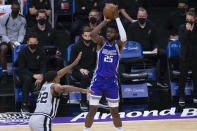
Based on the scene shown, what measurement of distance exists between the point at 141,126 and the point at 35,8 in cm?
434

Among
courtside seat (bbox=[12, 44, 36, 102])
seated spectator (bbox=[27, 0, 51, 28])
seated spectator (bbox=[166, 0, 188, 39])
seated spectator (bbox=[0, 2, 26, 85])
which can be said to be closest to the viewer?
courtside seat (bbox=[12, 44, 36, 102])

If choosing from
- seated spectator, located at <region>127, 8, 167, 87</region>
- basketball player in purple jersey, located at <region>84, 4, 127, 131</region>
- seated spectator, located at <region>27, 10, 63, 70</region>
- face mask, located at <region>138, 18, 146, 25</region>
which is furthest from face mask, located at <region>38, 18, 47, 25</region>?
basketball player in purple jersey, located at <region>84, 4, 127, 131</region>

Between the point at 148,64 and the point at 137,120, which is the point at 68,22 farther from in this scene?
the point at 137,120

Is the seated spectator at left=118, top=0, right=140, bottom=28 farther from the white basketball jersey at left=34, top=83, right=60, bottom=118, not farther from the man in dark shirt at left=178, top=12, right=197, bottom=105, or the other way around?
the white basketball jersey at left=34, top=83, right=60, bottom=118

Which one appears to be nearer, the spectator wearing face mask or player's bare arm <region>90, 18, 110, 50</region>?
player's bare arm <region>90, 18, 110, 50</region>

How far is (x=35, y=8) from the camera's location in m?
11.6

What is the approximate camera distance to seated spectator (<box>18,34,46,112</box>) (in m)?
9.71

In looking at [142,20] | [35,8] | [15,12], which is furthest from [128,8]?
[15,12]

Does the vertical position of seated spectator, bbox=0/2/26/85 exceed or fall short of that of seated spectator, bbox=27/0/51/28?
it falls short

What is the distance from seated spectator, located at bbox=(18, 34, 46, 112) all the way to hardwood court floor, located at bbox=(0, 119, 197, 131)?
116cm

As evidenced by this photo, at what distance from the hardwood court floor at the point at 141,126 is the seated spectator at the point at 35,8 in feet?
11.5

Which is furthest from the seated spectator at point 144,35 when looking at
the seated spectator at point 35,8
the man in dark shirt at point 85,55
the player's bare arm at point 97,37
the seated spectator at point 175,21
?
the player's bare arm at point 97,37

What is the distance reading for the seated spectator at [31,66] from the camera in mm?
9711

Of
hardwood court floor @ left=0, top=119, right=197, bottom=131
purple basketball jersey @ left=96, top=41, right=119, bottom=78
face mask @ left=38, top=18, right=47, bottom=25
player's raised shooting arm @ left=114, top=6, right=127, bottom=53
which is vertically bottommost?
hardwood court floor @ left=0, top=119, right=197, bottom=131
